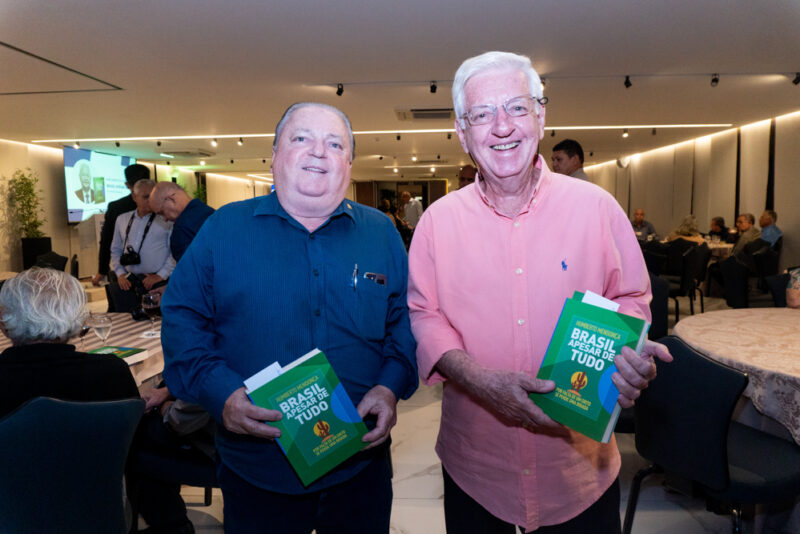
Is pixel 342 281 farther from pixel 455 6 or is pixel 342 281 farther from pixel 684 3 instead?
pixel 684 3

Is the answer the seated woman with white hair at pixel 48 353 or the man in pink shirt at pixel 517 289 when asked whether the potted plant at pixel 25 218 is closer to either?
the seated woman with white hair at pixel 48 353

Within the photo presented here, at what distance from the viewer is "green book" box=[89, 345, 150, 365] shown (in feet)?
7.13

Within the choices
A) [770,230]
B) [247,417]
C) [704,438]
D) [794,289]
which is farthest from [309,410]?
[770,230]

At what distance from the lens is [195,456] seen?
6.76ft

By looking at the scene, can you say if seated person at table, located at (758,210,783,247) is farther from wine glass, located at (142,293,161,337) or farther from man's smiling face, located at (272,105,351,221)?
man's smiling face, located at (272,105,351,221)

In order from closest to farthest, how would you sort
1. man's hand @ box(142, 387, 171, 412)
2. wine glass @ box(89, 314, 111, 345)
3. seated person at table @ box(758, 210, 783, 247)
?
man's hand @ box(142, 387, 171, 412) < wine glass @ box(89, 314, 111, 345) < seated person at table @ box(758, 210, 783, 247)

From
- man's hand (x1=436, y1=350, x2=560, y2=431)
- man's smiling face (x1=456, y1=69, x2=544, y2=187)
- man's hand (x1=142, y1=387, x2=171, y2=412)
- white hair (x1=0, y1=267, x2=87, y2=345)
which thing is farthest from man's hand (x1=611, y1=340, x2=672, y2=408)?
man's hand (x1=142, y1=387, x2=171, y2=412)

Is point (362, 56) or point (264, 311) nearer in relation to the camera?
point (264, 311)

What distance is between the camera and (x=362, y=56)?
5.22m

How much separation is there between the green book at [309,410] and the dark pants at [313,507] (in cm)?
15

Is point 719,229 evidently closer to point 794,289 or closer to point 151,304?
point 794,289

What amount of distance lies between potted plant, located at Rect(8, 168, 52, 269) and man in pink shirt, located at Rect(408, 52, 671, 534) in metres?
11.5

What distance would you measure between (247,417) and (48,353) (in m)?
0.88

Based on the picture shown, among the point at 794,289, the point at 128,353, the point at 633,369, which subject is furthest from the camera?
the point at 794,289
